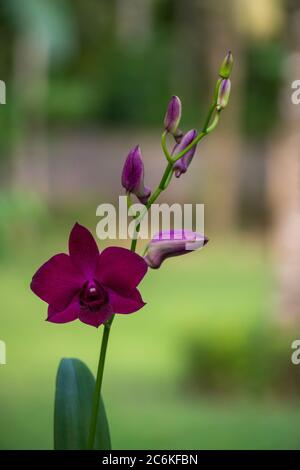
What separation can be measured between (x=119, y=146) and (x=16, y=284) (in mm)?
7831

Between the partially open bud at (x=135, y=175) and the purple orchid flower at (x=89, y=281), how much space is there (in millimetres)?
54

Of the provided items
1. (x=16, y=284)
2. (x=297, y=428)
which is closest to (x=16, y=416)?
(x=297, y=428)

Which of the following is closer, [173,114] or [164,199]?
[173,114]

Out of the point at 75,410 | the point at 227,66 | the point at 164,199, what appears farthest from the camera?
the point at 164,199

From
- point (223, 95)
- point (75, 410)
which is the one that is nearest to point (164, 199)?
point (75, 410)

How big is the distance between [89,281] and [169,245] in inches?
2.6

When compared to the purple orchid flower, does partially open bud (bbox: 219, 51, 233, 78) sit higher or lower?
higher

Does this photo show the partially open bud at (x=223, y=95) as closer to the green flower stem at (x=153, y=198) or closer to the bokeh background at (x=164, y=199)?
the green flower stem at (x=153, y=198)

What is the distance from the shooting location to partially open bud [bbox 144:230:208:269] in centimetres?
71

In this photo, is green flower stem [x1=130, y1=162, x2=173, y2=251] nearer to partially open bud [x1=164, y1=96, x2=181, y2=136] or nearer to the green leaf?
partially open bud [x1=164, y1=96, x2=181, y2=136]

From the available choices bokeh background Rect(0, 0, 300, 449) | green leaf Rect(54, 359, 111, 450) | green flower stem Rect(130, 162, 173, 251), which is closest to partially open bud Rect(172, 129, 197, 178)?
green flower stem Rect(130, 162, 173, 251)

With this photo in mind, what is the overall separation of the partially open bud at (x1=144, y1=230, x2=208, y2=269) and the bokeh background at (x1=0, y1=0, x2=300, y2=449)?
6.80 ft

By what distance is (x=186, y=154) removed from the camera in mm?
754

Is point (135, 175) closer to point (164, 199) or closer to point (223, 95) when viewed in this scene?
point (223, 95)
